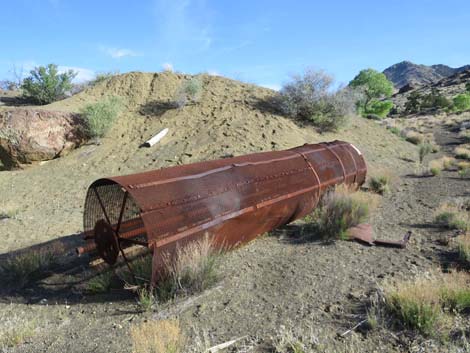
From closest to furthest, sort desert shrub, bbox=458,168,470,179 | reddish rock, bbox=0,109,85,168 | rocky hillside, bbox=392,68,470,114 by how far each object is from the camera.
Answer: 1. desert shrub, bbox=458,168,470,179
2. reddish rock, bbox=0,109,85,168
3. rocky hillside, bbox=392,68,470,114

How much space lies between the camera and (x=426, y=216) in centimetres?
891

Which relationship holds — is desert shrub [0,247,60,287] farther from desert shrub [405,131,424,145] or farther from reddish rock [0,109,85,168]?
desert shrub [405,131,424,145]

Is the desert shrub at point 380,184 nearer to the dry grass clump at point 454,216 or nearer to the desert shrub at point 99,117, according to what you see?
the dry grass clump at point 454,216

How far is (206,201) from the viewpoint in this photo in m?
5.85

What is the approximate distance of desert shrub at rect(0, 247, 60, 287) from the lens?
6.60 meters

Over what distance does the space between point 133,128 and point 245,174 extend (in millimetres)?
12614

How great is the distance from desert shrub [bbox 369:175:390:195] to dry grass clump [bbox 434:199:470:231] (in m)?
2.28

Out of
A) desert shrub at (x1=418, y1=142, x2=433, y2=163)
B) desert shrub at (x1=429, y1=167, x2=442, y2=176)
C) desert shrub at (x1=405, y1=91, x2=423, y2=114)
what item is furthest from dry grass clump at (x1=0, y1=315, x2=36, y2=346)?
desert shrub at (x1=405, y1=91, x2=423, y2=114)

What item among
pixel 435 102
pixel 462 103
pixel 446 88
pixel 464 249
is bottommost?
pixel 464 249

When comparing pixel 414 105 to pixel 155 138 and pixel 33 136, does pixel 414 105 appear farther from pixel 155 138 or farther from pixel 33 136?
pixel 33 136

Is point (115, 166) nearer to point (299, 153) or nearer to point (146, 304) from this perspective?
point (299, 153)

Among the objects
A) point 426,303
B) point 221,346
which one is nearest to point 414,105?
point 426,303

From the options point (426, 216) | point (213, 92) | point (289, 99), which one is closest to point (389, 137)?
point (289, 99)

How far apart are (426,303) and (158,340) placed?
2.98 meters
